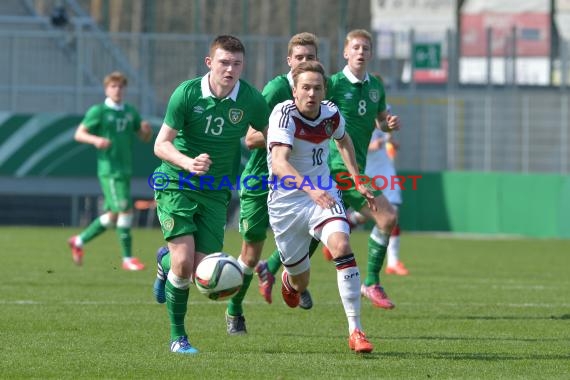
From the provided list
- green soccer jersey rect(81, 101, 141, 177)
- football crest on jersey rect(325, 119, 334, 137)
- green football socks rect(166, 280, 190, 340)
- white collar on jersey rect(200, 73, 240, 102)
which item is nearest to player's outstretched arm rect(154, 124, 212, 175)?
white collar on jersey rect(200, 73, 240, 102)

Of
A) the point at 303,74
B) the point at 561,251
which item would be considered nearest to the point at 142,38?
the point at 561,251

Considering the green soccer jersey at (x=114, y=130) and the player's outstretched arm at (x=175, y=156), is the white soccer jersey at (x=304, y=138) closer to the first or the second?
the player's outstretched arm at (x=175, y=156)

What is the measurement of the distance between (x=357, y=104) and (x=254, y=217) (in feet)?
6.58

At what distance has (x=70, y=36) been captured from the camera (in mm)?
28703

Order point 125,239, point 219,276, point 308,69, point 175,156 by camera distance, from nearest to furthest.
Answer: point 219,276, point 175,156, point 308,69, point 125,239

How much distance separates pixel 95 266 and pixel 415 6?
24.3 metres

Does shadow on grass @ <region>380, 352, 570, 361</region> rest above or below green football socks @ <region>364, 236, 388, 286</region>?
below

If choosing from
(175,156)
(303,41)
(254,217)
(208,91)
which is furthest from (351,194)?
(175,156)

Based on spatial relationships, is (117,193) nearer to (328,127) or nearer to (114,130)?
(114,130)

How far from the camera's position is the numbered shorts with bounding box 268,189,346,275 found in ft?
30.8

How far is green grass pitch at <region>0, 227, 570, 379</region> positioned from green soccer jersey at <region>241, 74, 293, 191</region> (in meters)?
1.22

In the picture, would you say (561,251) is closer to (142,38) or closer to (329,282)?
(329,282)

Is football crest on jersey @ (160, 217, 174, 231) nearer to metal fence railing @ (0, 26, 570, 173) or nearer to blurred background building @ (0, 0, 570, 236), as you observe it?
blurred background building @ (0, 0, 570, 236)

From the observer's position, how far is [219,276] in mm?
8695
